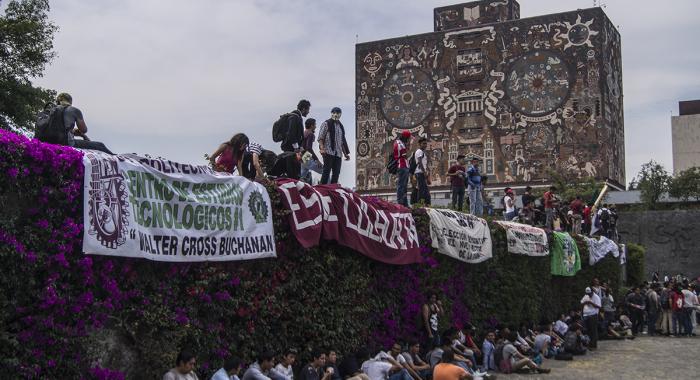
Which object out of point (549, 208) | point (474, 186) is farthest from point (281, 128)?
point (549, 208)

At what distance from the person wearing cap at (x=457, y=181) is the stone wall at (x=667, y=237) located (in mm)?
19402

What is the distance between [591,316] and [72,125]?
47.2ft

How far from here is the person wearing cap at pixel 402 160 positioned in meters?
14.1

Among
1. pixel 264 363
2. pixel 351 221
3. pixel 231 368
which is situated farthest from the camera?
pixel 351 221

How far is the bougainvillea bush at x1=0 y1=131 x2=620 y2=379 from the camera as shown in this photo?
247 inches

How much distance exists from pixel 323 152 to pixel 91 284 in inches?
234

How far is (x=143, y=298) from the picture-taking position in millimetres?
7348

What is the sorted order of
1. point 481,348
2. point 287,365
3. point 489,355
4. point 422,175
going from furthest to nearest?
point 422,175, point 481,348, point 489,355, point 287,365

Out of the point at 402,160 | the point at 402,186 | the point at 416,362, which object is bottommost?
the point at 416,362

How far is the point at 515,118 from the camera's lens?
48.6 meters

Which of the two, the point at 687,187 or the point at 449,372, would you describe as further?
the point at 687,187

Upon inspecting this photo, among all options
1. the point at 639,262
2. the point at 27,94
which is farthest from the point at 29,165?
the point at 639,262

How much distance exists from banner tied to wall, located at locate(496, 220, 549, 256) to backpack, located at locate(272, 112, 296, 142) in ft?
24.1

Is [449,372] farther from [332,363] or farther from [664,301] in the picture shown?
[664,301]
